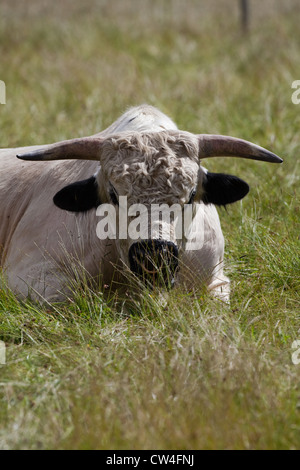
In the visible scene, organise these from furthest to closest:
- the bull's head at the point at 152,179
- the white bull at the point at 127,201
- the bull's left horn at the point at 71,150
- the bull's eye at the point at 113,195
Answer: the bull's left horn at the point at 71,150 → the bull's eye at the point at 113,195 → the white bull at the point at 127,201 → the bull's head at the point at 152,179

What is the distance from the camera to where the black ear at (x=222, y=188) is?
16.1 ft

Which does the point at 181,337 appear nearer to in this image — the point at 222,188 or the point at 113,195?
the point at 113,195

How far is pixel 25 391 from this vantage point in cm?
365

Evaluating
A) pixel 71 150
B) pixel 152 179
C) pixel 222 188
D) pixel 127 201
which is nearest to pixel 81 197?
pixel 71 150

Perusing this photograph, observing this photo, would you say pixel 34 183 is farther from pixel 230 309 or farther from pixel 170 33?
pixel 170 33


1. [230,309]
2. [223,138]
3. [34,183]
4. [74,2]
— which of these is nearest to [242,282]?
[230,309]

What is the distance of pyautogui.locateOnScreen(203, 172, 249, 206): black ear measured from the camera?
194 inches

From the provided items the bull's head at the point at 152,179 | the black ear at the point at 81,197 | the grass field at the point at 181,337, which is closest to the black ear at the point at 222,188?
the bull's head at the point at 152,179

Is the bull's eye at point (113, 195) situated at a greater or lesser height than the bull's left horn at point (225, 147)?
lesser

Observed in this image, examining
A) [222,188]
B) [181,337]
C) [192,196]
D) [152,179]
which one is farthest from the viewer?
[222,188]

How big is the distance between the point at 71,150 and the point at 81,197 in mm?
353

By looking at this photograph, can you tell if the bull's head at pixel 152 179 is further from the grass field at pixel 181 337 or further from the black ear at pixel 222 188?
the grass field at pixel 181 337

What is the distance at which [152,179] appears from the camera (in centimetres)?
446
